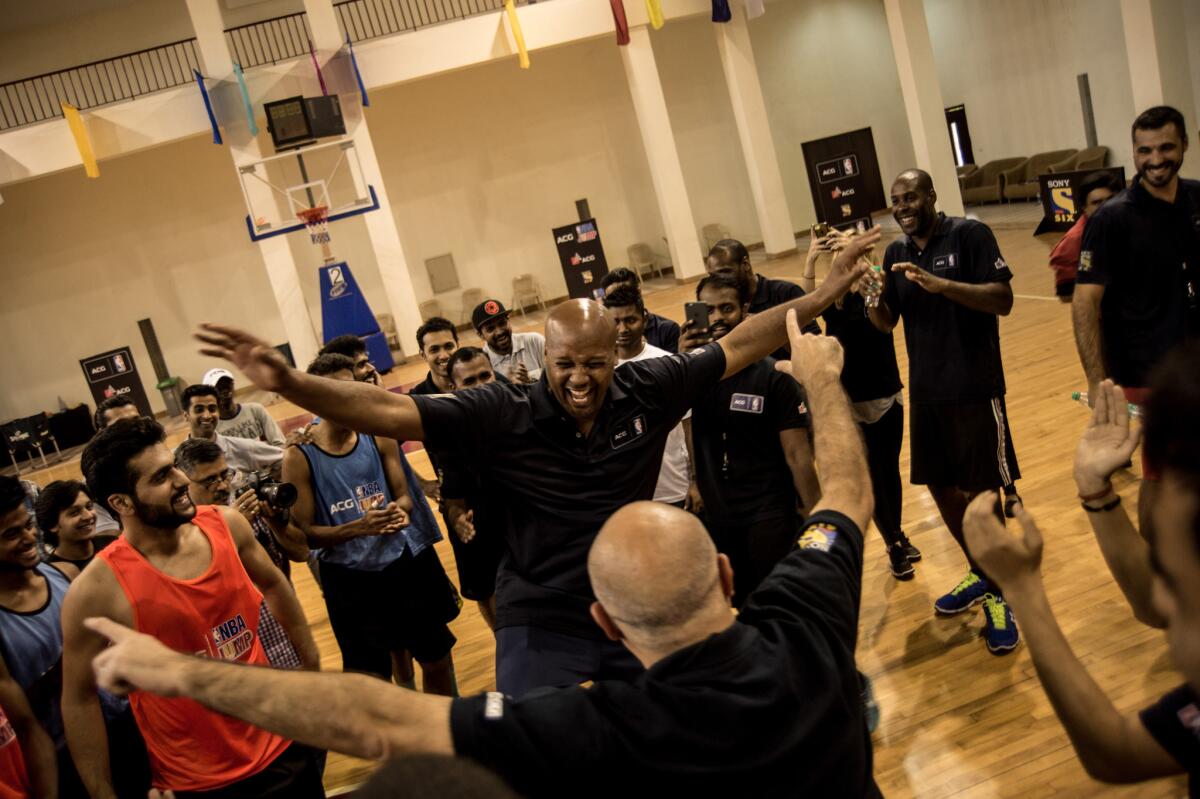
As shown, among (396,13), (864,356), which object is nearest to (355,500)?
(864,356)

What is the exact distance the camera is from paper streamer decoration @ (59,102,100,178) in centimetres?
1523

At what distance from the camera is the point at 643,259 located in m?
20.9

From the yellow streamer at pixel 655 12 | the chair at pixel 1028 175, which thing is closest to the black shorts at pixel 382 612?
the yellow streamer at pixel 655 12

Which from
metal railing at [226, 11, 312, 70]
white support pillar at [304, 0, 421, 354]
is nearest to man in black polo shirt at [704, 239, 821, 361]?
white support pillar at [304, 0, 421, 354]

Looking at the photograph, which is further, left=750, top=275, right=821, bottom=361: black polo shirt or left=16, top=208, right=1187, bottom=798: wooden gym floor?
left=750, top=275, right=821, bottom=361: black polo shirt

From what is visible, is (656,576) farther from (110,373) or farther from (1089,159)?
(110,373)

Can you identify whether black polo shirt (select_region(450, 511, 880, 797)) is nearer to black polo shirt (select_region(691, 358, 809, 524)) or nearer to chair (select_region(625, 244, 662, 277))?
black polo shirt (select_region(691, 358, 809, 524))

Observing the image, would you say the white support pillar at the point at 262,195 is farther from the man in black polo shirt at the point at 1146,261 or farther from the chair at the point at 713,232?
the man in black polo shirt at the point at 1146,261

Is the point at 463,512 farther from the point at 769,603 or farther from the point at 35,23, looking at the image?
the point at 35,23

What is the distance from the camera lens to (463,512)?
429 centimetres

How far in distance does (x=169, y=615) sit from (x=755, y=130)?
56.3 ft

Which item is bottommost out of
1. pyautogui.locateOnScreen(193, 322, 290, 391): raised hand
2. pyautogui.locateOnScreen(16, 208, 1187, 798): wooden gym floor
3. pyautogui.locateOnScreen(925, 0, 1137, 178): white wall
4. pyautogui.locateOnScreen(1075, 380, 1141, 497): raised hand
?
pyautogui.locateOnScreen(16, 208, 1187, 798): wooden gym floor

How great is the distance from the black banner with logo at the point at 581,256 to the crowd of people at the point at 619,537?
12.3m

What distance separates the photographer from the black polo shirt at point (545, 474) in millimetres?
2865
